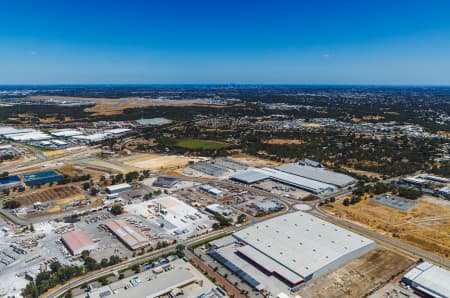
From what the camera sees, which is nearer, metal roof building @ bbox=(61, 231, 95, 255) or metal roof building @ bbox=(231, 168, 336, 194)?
metal roof building @ bbox=(61, 231, 95, 255)

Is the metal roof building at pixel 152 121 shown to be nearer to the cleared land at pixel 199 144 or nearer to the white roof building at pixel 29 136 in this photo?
the white roof building at pixel 29 136

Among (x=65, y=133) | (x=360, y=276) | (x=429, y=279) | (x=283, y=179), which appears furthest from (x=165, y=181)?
(x=65, y=133)

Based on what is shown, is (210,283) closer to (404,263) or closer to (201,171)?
(404,263)

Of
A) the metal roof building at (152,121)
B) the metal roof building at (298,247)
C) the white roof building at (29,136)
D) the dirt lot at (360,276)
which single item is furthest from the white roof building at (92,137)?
the dirt lot at (360,276)

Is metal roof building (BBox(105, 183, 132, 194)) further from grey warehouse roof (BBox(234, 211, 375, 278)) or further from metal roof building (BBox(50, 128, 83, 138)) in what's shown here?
metal roof building (BBox(50, 128, 83, 138))

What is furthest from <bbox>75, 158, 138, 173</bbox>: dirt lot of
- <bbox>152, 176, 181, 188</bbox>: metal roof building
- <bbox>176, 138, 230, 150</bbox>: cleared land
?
<bbox>176, 138, 230, 150</bbox>: cleared land

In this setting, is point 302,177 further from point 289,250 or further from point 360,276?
point 360,276
